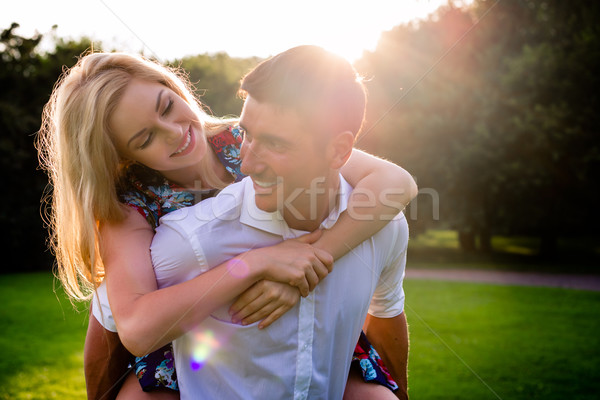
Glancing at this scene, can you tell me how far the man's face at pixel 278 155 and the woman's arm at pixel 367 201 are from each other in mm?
242

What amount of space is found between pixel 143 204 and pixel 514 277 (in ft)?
51.2

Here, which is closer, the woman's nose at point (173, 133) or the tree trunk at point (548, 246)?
the woman's nose at point (173, 133)

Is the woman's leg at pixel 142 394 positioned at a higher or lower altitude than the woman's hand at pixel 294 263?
lower

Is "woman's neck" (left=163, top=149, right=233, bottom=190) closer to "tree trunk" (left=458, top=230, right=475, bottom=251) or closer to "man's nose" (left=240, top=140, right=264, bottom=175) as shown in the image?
"man's nose" (left=240, top=140, right=264, bottom=175)

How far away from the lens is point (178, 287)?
72.6 inches

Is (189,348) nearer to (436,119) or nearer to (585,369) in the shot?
(585,369)

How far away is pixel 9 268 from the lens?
59.4 feet

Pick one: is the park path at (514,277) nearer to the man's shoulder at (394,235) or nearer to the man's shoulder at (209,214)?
the man's shoulder at (394,235)

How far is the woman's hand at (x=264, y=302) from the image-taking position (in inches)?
75.1

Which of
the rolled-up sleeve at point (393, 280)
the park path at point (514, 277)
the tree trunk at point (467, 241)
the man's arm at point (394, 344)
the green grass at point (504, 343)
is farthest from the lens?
the tree trunk at point (467, 241)

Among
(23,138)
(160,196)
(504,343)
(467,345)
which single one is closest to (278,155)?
(160,196)

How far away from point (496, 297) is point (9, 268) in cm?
1624

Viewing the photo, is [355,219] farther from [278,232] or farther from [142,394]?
[142,394]

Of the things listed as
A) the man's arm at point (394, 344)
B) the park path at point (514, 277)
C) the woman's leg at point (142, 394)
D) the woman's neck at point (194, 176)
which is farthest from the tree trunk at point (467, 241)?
the woman's leg at point (142, 394)
